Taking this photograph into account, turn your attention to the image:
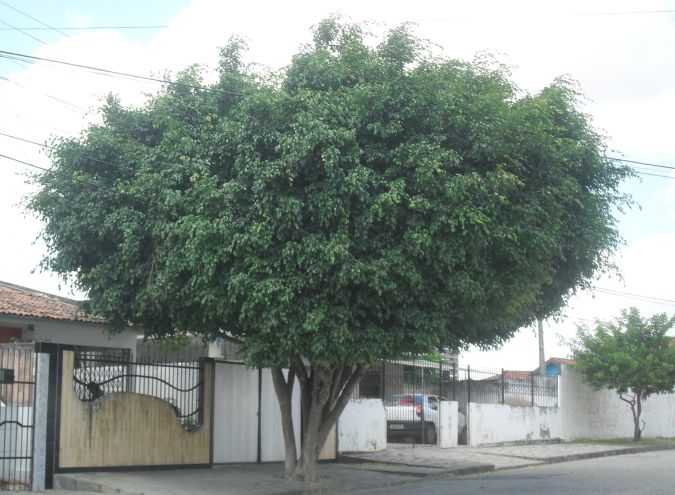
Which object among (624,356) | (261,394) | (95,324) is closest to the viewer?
(261,394)

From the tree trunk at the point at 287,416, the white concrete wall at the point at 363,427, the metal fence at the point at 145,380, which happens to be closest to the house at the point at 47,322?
the metal fence at the point at 145,380

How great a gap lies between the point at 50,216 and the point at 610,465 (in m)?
14.5

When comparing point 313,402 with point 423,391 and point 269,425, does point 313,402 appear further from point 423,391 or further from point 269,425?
point 423,391

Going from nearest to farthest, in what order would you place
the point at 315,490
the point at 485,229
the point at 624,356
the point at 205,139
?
the point at 485,229 < the point at 205,139 < the point at 315,490 < the point at 624,356

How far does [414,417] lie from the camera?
23.8 meters

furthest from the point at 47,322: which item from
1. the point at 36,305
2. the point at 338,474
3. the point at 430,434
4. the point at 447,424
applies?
the point at 447,424

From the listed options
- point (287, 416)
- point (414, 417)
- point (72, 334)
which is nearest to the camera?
point (287, 416)

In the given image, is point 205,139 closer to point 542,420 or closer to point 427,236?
point 427,236

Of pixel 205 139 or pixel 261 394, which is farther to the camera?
pixel 261 394

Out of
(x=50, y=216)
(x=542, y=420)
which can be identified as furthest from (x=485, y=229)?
(x=542, y=420)

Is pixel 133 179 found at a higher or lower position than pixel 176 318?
higher

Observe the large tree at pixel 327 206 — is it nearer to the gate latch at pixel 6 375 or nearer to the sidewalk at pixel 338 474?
the sidewalk at pixel 338 474

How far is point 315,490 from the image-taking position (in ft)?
48.1

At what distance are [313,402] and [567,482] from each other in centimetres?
526
